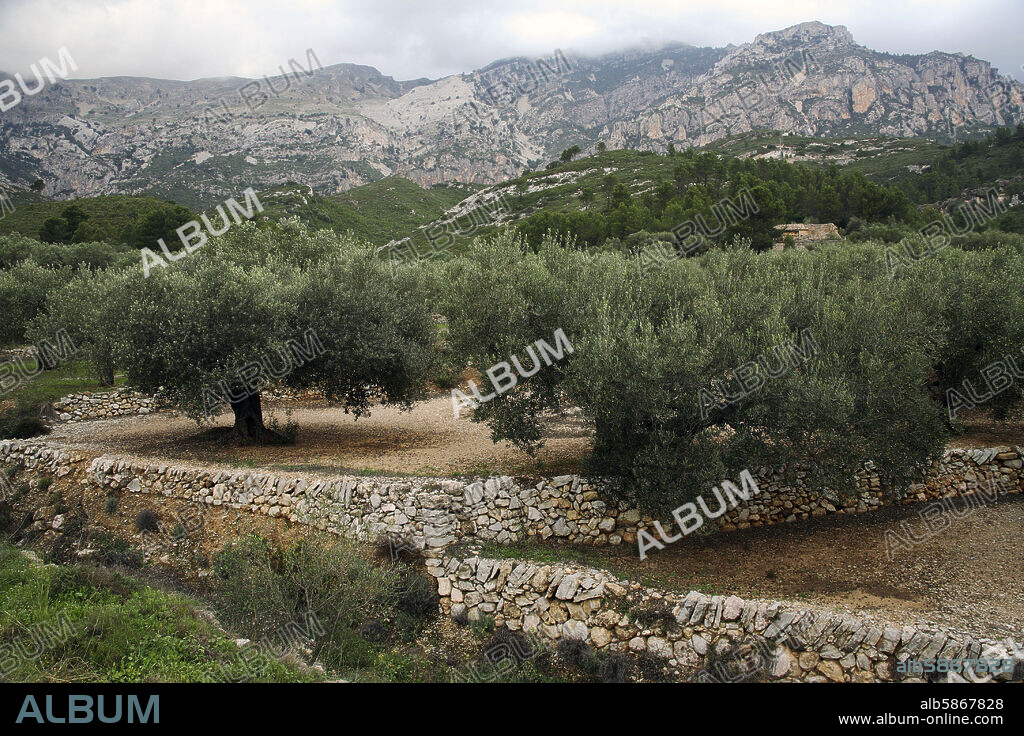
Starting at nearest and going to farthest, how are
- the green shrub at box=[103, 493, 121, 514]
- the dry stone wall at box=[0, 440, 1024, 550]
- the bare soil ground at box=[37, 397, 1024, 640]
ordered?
the bare soil ground at box=[37, 397, 1024, 640], the dry stone wall at box=[0, 440, 1024, 550], the green shrub at box=[103, 493, 121, 514]

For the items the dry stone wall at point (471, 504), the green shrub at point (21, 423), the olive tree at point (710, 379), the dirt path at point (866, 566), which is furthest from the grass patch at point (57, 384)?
the dirt path at point (866, 566)

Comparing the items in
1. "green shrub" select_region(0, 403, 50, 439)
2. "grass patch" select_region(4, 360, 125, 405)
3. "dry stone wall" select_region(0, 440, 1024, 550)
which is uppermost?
"grass patch" select_region(4, 360, 125, 405)

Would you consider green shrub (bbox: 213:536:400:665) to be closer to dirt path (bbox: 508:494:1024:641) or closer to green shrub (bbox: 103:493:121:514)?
dirt path (bbox: 508:494:1024:641)

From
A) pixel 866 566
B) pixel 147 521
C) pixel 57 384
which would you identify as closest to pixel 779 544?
pixel 866 566

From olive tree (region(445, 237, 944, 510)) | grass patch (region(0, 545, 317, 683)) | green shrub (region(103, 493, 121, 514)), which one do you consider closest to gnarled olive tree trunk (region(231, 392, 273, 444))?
green shrub (region(103, 493, 121, 514))

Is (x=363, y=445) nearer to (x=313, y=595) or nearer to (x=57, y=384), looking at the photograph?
(x=313, y=595)

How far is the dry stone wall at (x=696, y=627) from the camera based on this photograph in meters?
10.4

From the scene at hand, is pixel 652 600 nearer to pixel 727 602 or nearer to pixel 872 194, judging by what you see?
pixel 727 602

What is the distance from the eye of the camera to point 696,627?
38.3ft

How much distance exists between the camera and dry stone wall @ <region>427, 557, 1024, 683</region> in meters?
10.4
